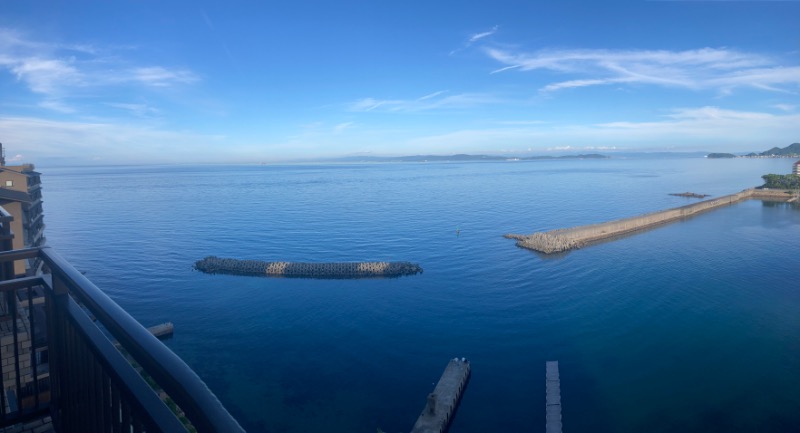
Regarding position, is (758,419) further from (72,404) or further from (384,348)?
(72,404)

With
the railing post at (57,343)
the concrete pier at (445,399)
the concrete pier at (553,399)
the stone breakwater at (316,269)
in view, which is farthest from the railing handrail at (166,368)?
the stone breakwater at (316,269)

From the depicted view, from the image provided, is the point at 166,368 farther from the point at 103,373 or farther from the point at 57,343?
the point at 57,343

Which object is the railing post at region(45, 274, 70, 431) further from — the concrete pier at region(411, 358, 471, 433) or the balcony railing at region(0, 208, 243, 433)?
the concrete pier at region(411, 358, 471, 433)

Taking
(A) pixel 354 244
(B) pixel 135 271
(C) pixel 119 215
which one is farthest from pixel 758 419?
(C) pixel 119 215

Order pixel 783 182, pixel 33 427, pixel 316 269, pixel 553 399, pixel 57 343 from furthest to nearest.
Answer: pixel 783 182, pixel 316 269, pixel 553 399, pixel 33 427, pixel 57 343

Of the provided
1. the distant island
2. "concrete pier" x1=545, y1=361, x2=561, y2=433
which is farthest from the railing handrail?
the distant island

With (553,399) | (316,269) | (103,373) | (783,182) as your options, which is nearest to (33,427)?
(103,373)
